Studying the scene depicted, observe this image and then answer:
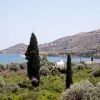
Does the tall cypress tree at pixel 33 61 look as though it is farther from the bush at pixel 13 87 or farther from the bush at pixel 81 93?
the bush at pixel 81 93

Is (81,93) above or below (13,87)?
above

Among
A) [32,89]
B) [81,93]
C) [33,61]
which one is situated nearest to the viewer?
[81,93]

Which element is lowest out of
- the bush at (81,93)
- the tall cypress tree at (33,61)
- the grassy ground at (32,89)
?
the grassy ground at (32,89)

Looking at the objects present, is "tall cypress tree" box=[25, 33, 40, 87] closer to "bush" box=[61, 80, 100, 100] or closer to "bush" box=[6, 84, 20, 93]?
"bush" box=[6, 84, 20, 93]

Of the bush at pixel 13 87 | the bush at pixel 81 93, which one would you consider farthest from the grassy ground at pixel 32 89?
the bush at pixel 81 93

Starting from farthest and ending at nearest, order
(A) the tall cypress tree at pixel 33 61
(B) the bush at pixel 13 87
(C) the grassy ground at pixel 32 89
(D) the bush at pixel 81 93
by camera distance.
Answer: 1. (A) the tall cypress tree at pixel 33 61
2. (B) the bush at pixel 13 87
3. (C) the grassy ground at pixel 32 89
4. (D) the bush at pixel 81 93

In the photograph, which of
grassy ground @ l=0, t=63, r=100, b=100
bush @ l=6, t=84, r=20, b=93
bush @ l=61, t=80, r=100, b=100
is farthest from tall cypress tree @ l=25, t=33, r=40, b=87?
bush @ l=61, t=80, r=100, b=100

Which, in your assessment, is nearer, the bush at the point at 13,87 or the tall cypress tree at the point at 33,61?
the bush at the point at 13,87

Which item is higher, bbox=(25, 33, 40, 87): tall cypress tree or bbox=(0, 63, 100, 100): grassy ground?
bbox=(25, 33, 40, 87): tall cypress tree

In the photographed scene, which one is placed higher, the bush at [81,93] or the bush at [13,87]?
the bush at [81,93]

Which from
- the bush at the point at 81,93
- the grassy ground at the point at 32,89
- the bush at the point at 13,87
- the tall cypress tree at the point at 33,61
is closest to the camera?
the bush at the point at 81,93

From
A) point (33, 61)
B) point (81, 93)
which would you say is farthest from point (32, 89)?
point (81, 93)

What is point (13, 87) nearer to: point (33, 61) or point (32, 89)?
point (32, 89)

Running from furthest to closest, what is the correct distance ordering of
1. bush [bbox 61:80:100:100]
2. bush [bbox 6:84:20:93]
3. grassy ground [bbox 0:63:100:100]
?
bush [bbox 6:84:20:93]
grassy ground [bbox 0:63:100:100]
bush [bbox 61:80:100:100]
